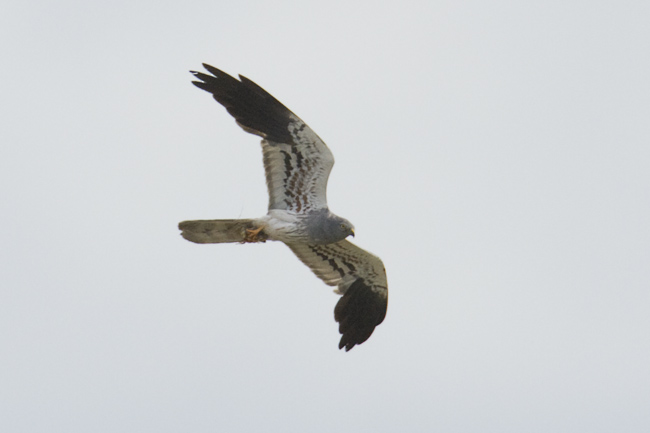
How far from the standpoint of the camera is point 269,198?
1525 cm

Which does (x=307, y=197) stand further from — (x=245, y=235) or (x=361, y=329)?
(x=361, y=329)

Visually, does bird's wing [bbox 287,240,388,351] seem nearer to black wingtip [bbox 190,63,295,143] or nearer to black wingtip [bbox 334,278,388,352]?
black wingtip [bbox 334,278,388,352]

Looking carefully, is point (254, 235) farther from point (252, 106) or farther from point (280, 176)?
point (252, 106)

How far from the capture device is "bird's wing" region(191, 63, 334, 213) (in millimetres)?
14727

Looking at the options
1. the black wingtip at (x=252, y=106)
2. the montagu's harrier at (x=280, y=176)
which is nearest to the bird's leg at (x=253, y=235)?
the montagu's harrier at (x=280, y=176)

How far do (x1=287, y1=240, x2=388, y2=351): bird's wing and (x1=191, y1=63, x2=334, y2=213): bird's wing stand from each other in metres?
1.40

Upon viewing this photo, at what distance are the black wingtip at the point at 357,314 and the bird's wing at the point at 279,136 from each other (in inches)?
70.4

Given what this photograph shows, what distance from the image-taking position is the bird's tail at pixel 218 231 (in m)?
14.7

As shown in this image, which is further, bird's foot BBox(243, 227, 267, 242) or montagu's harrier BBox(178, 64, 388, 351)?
bird's foot BBox(243, 227, 267, 242)

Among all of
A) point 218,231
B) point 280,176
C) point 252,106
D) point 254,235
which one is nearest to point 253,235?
point 254,235

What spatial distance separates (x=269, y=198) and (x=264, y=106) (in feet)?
4.06

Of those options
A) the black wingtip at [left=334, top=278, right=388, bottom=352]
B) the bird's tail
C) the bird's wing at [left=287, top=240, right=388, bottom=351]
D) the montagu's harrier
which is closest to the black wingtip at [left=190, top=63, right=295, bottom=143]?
the montagu's harrier

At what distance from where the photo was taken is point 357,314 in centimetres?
1627

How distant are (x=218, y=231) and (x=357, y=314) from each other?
2586mm
